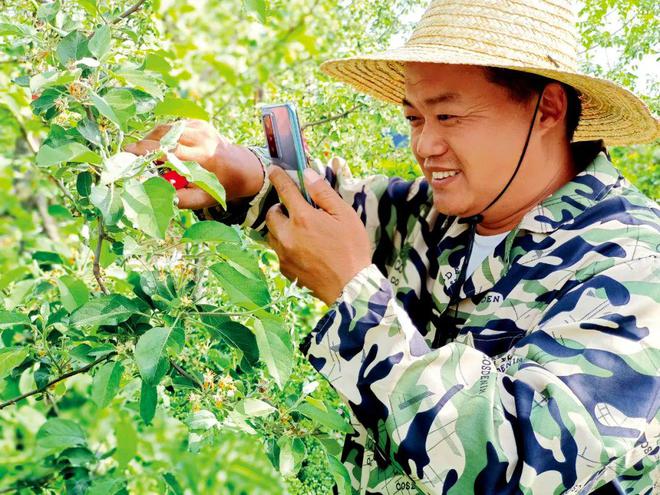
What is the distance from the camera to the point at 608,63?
2.58 metres

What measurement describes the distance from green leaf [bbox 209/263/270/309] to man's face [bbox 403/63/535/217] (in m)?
0.56

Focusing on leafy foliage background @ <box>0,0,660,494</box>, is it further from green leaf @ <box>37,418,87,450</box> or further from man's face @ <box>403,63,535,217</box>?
man's face @ <box>403,63,535,217</box>

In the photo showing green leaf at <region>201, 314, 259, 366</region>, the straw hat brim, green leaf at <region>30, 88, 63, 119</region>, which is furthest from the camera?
the straw hat brim

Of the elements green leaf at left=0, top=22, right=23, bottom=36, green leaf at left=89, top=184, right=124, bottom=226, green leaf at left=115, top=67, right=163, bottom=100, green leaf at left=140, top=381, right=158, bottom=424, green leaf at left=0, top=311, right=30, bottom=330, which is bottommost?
green leaf at left=140, top=381, right=158, bottom=424

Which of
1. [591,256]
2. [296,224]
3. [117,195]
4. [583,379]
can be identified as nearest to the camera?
[117,195]

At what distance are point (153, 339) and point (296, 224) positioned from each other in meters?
0.48

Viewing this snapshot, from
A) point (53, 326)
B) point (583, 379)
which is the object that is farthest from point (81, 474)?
point (583, 379)

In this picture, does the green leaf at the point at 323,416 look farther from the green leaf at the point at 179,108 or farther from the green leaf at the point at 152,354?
the green leaf at the point at 179,108

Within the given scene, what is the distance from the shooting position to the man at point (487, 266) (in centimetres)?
123

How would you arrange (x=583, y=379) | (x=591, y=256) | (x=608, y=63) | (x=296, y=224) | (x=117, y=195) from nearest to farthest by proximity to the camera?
(x=117, y=195)
(x=583, y=379)
(x=591, y=256)
(x=296, y=224)
(x=608, y=63)

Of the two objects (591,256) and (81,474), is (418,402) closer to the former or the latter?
(591,256)

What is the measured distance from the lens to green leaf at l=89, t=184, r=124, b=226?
3.53 ft

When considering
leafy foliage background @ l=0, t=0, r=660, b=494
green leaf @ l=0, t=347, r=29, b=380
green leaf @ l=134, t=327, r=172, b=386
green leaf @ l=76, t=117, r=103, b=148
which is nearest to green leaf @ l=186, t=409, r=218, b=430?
leafy foliage background @ l=0, t=0, r=660, b=494

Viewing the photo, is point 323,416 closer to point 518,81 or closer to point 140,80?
point 140,80
